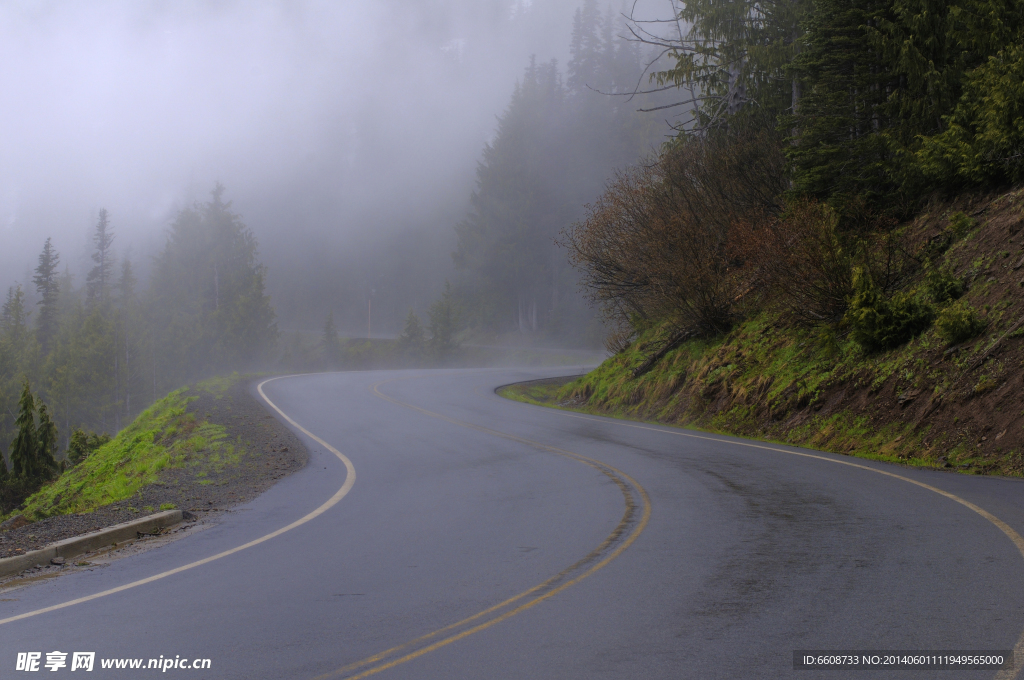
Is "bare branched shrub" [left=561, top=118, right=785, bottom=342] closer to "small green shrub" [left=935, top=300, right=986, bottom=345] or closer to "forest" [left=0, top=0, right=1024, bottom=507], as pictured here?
"forest" [left=0, top=0, right=1024, bottom=507]

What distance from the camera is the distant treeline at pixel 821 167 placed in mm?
15445

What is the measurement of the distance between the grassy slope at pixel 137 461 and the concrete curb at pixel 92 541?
296cm

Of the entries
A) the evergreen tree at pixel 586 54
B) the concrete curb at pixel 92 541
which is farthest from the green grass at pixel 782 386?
the evergreen tree at pixel 586 54

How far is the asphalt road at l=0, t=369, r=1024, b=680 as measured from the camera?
4.09 metres

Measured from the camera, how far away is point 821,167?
18.5 meters

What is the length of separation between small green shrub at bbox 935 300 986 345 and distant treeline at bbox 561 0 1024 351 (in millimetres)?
37

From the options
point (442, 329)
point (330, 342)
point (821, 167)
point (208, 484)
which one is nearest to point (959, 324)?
point (821, 167)

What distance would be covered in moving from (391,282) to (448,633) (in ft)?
352

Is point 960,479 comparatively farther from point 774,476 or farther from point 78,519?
point 78,519

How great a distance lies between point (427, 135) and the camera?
123 meters

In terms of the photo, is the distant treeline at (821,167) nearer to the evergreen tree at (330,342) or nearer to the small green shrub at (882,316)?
the small green shrub at (882,316)

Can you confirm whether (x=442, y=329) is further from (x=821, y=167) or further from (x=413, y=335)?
(x=821, y=167)

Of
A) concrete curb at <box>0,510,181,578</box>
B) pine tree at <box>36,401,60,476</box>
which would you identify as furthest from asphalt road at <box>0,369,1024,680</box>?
pine tree at <box>36,401,60,476</box>

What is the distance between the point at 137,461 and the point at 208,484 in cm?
590
